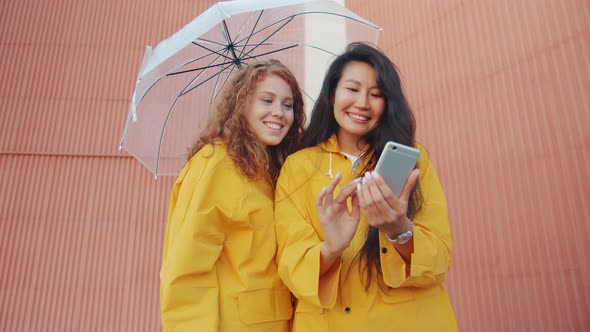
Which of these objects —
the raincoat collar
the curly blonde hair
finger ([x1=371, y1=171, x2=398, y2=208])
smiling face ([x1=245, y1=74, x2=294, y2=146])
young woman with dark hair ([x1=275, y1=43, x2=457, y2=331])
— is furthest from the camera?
smiling face ([x1=245, y1=74, x2=294, y2=146])

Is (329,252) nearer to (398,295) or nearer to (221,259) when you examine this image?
(398,295)

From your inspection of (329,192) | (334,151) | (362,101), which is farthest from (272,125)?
(329,192)

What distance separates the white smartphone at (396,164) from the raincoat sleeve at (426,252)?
203 millimetres

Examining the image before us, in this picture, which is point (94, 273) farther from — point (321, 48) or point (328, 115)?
point (328, 115)

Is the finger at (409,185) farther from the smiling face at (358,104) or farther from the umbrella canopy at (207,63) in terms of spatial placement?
the umbrella canopy at (207,63)

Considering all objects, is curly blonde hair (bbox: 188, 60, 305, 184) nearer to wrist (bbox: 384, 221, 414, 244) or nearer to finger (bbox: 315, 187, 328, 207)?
finger (bbox: 315, 187, 328, 207)

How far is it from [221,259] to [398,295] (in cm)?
80

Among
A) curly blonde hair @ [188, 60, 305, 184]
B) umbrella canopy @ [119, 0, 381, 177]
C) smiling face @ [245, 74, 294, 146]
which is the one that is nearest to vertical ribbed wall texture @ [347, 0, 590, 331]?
umbrella canopy @ [119, 0, 381, 177]

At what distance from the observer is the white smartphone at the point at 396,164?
4.48 ft

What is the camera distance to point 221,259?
6.09ft

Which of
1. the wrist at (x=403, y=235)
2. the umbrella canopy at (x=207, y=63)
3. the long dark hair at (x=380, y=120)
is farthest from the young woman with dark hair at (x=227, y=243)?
the umbrella canopy at (x=207, y=63)

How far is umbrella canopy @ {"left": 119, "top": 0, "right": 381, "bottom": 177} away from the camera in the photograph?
9.39ft

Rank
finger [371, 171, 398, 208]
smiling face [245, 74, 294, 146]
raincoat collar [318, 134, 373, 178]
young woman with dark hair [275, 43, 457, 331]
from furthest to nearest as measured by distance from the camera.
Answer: smiling face [245, 74, 294, 146]
raincoat collar [318, 134, 373, 178]
young woman with dark hair [275, 43, 457, 331]
finger [371, 171, 398, 208]

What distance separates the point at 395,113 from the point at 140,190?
5.68 meters
